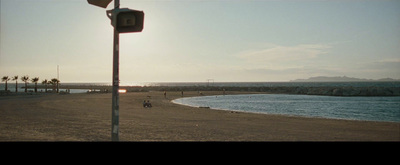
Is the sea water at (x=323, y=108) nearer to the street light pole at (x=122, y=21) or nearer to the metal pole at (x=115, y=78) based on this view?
the metal pole at (x=115, y=78)

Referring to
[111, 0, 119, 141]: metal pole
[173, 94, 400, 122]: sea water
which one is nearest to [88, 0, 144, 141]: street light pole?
[111, 0, 119, 141]: metal pole

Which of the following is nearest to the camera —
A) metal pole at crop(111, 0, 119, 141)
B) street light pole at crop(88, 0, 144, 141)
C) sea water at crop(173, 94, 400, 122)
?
street light pole at crop(88, 0, 144, 141)

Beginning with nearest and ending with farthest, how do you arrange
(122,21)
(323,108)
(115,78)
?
(122,21) < (115,78) < (323,108)

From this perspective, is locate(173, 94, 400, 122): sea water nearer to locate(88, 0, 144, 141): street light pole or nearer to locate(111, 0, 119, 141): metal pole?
locate(111, 0, 119, 141): metal pole

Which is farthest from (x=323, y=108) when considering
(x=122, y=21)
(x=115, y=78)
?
(x=122, y=21)

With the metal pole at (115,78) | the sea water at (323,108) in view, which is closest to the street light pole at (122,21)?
the metal pole at (115,78)

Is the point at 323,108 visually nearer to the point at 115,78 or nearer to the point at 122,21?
the point at 115,78
